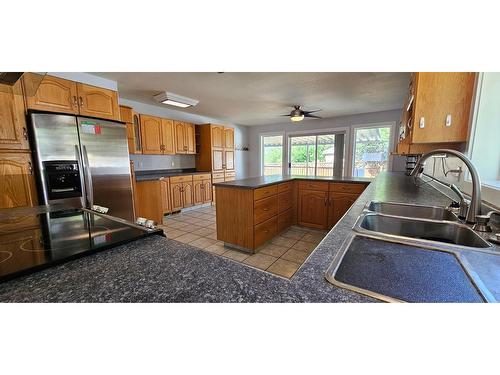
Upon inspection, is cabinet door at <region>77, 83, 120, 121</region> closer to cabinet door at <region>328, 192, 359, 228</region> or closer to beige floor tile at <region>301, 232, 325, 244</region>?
beige floor tile at <region>301, 232, 325, 244</region>

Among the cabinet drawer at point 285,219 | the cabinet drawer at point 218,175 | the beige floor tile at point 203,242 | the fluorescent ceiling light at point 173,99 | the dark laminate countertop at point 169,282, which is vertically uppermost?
the fluorescent ceiling light at point 173,99

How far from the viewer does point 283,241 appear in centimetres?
296

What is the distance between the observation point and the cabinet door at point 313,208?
329 cm

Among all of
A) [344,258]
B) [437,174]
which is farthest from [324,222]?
[344,258]

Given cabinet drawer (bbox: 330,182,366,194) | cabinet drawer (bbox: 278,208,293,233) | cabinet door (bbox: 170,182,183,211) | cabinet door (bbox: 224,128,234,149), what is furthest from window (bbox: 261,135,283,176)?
cabinet drawer (bbox: 330,182,366,194)

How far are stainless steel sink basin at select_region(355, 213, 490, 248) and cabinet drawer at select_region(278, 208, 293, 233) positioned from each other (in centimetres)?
193

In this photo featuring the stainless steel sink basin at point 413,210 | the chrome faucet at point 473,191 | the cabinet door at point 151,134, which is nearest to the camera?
the chrome faucet at point 473,191

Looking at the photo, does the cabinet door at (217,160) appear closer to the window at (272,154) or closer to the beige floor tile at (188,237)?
the window at (272,154)

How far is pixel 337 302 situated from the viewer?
1.42 ft

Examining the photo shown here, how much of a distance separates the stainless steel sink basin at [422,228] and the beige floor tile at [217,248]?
189cm

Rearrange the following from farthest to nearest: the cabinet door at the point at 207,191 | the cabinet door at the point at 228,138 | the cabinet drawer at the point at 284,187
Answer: the cabinet door at the point at 228,138 → the cabinet door at the point at 207,191 → the cabinet drawer at the point at 284,187

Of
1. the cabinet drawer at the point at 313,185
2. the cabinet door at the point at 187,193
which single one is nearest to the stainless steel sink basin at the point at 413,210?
the cabinet drawer at the point at 313,185

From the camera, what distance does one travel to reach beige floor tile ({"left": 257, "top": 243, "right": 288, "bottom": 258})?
2.59 metres

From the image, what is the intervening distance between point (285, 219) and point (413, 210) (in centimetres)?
197
